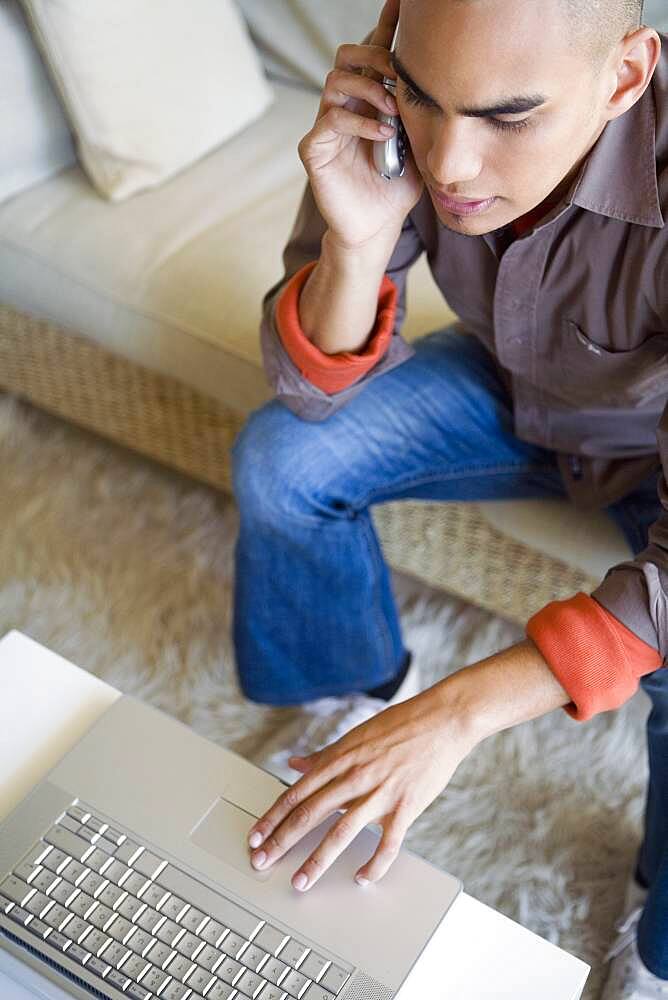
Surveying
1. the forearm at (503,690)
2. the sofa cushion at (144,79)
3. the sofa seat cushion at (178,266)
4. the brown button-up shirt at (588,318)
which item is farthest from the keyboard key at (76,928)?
the sofa cushion at (144,79)

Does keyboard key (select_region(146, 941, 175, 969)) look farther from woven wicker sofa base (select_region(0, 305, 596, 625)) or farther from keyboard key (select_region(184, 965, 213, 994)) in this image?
woven wicker sofa base (select_region(0, 305, 596, 625))

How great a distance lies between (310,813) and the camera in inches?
33.6

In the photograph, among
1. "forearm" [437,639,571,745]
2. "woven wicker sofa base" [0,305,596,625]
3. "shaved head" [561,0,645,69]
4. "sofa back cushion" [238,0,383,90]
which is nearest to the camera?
"shaved head" [561,0,645,69]

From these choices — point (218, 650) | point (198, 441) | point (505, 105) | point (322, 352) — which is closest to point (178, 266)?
point (198, 441)

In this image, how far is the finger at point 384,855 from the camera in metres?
0.84

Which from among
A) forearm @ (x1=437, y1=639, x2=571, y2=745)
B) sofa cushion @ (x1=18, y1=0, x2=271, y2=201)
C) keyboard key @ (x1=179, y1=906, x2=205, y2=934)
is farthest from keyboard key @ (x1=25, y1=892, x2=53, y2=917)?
sofa cushion @ (x1=18, y1=0, x2=271, y2=201)

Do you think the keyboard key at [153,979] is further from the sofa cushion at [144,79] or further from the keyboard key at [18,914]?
the sofa cushion at [144,79]

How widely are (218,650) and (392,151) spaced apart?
0.79 metres

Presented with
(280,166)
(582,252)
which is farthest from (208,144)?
(582,252)

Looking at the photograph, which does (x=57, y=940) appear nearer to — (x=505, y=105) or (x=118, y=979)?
(x=118, y=979)

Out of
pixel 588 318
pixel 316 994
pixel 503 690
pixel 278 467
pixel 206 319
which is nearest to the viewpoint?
pixel 316 994

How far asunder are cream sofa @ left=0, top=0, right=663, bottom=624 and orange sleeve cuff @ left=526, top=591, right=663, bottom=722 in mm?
320

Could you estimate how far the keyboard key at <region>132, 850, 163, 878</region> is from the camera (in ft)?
2.77

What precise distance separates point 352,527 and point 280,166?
0.66 meters
